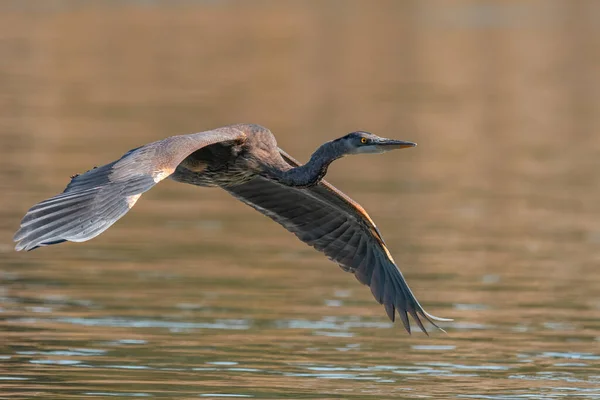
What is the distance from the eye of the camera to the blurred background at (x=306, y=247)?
1390 centimetres

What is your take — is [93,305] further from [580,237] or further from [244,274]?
[580,237]

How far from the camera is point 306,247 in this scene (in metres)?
21.0

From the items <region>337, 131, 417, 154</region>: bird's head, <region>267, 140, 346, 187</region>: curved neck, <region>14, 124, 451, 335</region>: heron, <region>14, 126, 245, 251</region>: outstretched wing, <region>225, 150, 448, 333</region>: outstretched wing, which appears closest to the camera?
<region>14, 126, 245, 251</region>: outstretched wing

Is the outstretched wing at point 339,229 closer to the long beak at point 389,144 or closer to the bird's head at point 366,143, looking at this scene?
the bird's head at point 366,143

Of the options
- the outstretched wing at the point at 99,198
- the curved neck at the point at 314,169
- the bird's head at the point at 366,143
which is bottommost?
the outstretched wing at the point at 99,198

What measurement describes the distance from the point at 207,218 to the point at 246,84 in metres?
20.8

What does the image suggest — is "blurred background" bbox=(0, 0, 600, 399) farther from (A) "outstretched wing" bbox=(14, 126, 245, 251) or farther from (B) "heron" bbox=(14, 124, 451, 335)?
(A) "outstretched wing" bbox=(14, 126, 245, 251)

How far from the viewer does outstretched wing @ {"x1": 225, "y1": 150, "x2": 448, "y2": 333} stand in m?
14.5

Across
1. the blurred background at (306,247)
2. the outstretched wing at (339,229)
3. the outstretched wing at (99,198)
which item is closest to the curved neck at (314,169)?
the outstretched wing at (339,229)

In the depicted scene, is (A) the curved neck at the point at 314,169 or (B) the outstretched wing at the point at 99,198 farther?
(A) the curved neck at the point at 314,169

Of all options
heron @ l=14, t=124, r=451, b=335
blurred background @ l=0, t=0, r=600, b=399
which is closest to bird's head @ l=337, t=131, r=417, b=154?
heron @ l=14, t=124, r=451, b=335

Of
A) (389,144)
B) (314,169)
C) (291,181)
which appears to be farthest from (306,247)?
(389,144)

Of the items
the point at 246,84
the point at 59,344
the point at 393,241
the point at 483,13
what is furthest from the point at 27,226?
the point at 483,13

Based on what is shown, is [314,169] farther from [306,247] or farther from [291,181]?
[306,247]
